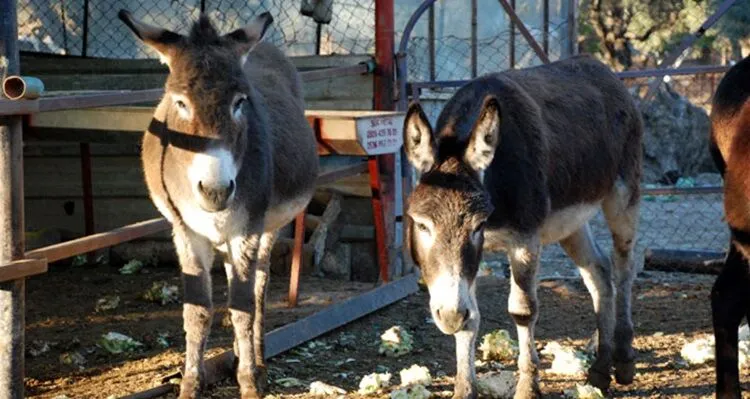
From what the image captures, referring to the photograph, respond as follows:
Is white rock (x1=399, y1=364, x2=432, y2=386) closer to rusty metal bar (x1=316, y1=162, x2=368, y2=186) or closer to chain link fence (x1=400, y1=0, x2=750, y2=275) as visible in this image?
rusty metal bar (x1=316, y1=162, x2=368, y2=186)

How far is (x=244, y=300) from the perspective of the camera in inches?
217

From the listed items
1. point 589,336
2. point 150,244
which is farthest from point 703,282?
point 150,244

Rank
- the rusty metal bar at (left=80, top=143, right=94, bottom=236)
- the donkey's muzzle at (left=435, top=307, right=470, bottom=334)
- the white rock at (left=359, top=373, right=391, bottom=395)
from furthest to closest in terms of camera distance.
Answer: the rusty metal bar at (left=80, top=143, right=94, bottom=236)
the white rock at (left=359, top=373, right=391, bottom=395)
the donkey's muzzle at (left=435, top=307, right=470, bottom=334)

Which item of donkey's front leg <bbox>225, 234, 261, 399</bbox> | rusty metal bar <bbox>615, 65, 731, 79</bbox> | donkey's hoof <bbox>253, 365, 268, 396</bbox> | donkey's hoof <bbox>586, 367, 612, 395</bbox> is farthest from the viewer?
rusty metal bar <bbox>615, 65, 731, 79</bbox>

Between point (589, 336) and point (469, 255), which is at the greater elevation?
point (469, 255)

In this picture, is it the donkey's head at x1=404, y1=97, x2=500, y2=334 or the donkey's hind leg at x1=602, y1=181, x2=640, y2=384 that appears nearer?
the donkey's head at x1=404, y1=97, x2=500, y2=334

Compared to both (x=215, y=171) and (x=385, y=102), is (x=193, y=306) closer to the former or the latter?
(x=215, y=171)

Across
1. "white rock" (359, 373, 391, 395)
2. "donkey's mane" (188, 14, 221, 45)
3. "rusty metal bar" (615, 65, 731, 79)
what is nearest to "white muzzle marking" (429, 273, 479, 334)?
"white rock" (359, 373, 391, 395)

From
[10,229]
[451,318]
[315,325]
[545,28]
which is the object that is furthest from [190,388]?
[545,28]

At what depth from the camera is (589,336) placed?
7316mm

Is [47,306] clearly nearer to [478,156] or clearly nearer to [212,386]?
[212,386]

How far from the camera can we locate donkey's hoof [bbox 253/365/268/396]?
5.69 m

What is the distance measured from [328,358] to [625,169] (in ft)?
6.71

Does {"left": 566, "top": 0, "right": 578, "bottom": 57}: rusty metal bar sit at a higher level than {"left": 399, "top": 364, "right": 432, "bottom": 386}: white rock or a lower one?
Answer: higher
